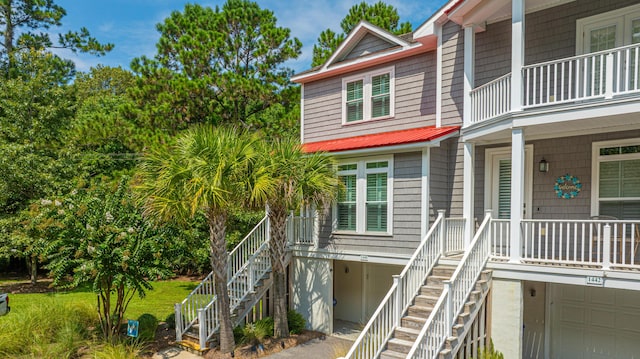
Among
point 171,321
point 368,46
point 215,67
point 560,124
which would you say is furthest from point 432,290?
point 215,67

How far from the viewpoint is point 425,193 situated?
10.1m

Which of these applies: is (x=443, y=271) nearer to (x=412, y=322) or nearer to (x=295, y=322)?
(x=412, y=322)

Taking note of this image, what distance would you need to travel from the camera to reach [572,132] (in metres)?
9.12

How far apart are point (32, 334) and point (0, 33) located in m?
20.4

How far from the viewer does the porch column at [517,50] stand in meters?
8.03

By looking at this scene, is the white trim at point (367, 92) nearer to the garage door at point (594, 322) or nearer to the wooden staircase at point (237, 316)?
the wooden staircase at point (237, 316)

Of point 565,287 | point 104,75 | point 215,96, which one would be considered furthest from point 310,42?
point 104,75

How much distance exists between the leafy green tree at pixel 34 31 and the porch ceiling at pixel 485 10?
21721 mm

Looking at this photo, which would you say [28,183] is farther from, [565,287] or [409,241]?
[565,287]

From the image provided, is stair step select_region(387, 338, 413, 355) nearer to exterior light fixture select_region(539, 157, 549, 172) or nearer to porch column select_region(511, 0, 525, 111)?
porch column select_region(511, 0, 525, 111)

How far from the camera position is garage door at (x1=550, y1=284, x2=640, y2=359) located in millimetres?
8914

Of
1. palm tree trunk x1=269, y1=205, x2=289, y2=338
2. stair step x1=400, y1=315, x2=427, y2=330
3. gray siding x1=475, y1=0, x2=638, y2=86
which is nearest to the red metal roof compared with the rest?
gray siding x1=475, y1=0, x2=638, y2=86

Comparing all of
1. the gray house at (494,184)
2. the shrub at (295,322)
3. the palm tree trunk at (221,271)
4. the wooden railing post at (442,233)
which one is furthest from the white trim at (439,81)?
the shrub at (295,322)

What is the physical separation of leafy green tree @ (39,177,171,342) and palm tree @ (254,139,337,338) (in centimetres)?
261
